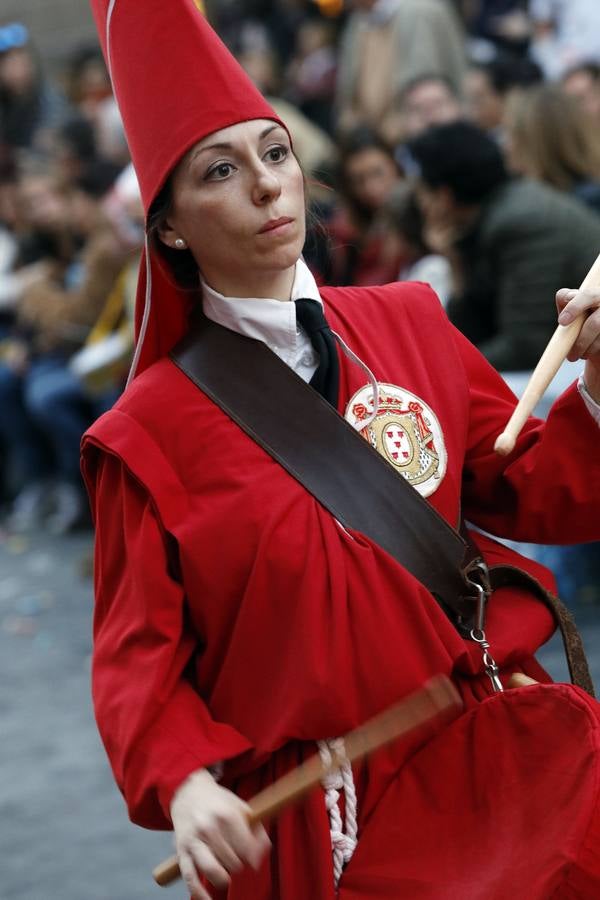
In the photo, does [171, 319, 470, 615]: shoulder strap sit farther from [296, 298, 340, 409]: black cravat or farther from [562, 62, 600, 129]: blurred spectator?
[562, 62, 600, 129]: blurred spectator

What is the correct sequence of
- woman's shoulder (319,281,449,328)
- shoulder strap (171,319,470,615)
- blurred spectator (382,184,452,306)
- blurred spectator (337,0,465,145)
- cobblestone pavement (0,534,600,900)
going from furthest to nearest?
blurred spectator (337,0,465,145), blurred spectator (382,184,452,306), cobblestone pavement (0,534,600,900), woman's shoulder (319,281,449,328), shoulder strap (171,319,470,615)

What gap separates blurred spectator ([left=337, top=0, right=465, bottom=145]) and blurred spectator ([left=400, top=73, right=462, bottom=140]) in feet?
1.71

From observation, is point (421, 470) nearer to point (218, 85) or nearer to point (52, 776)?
point (218, 85)

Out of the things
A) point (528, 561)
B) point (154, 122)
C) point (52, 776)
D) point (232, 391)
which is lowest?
point (52, 776)

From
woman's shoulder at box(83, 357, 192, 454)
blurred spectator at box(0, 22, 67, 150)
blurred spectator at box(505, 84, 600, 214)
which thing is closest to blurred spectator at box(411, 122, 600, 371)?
blurred spectator at box(505, 84, 600, 214)

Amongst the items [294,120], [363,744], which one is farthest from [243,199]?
[294,120]

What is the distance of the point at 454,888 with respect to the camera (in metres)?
2.00

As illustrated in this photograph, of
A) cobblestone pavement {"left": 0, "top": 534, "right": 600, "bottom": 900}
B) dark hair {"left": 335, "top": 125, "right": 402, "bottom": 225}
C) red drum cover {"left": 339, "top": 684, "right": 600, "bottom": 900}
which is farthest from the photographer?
dark hair {"left": 335, "top": 125, "right": 402, "bottom": 225}

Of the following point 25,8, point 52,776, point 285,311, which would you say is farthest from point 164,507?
point 25,8

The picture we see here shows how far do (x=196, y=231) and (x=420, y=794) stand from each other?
913 mm

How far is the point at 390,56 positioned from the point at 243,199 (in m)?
6.12

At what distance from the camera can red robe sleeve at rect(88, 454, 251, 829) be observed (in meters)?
2.12

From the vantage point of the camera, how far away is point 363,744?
2.02 m

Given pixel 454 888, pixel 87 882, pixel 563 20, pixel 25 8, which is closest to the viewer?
pixel 454 888
